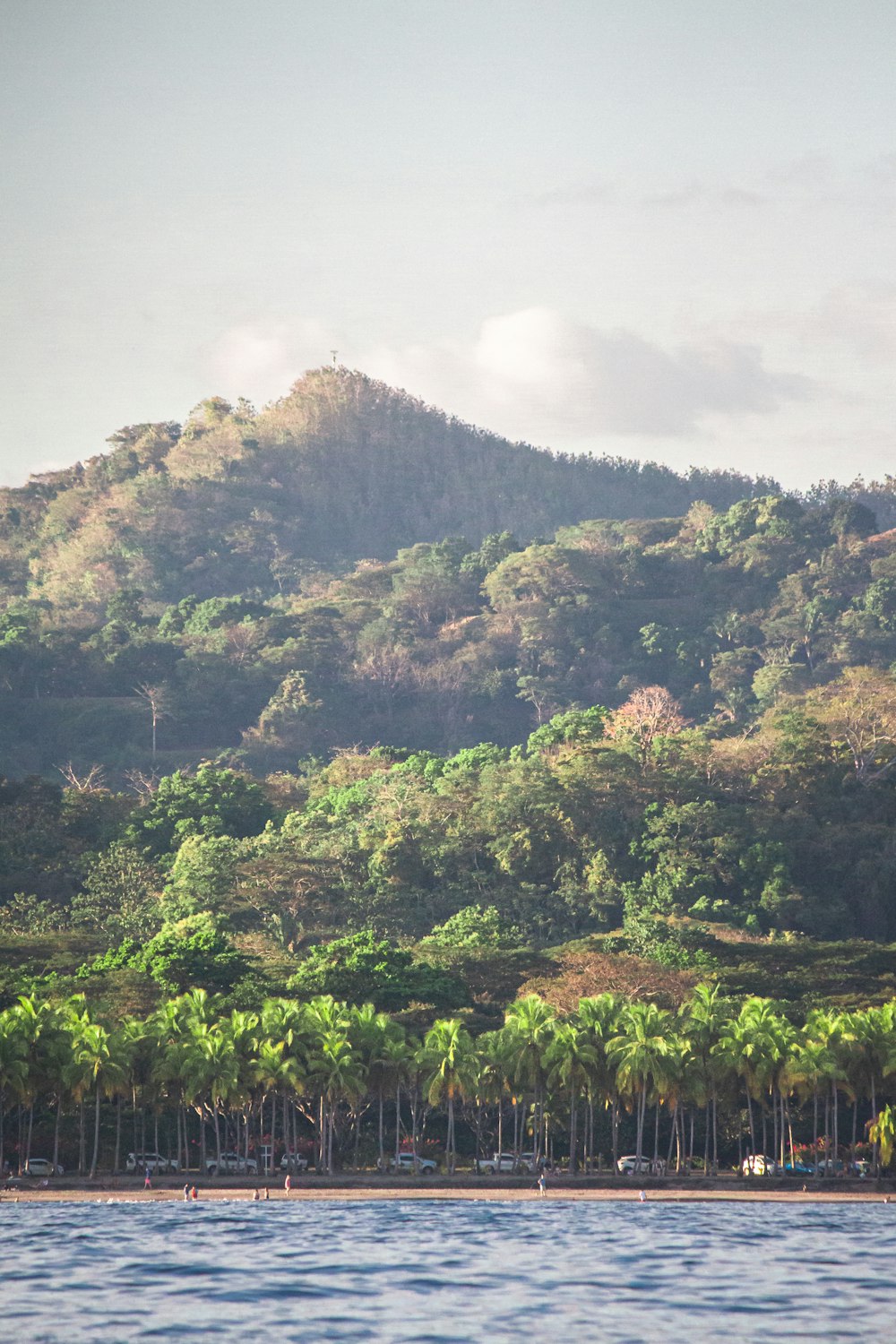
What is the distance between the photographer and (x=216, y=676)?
154 m

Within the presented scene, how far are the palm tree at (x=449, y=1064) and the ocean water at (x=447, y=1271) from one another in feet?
14.3

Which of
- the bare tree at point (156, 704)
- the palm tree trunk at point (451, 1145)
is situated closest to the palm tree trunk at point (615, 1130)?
the palm tree trunk at point (451, 1145)

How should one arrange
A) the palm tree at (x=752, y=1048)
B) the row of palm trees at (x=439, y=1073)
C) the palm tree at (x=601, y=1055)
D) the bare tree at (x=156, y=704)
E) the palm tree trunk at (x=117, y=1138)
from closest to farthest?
the row of palm trees at (x=439, y=1073), the palm tree at (x=752, y=1048), the palm tree trunk at (x=117, y=1138), the palm tree at (x=601, y=1055), the bare tree at (x=156, y=704)

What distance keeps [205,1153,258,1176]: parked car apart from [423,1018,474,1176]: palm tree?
21.4 ft

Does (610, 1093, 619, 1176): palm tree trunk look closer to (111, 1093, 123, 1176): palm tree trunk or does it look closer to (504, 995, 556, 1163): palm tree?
(504, 995, 556, 1163): palm tree

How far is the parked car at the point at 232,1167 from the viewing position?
63906mm

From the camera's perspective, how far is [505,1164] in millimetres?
65438

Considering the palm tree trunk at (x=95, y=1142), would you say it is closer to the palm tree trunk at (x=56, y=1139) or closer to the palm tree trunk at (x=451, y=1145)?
the palm tree trunk at (x=56, y=1139)

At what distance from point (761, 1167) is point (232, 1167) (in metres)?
17.8

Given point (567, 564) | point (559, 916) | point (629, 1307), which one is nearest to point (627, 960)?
point (559, 916)

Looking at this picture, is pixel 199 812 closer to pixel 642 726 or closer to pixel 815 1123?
Result: pixel 642 726

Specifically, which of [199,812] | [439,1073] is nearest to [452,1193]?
[439,1073]

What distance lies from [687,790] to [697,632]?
70.4 meters

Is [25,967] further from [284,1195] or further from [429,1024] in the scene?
[284,1195]
